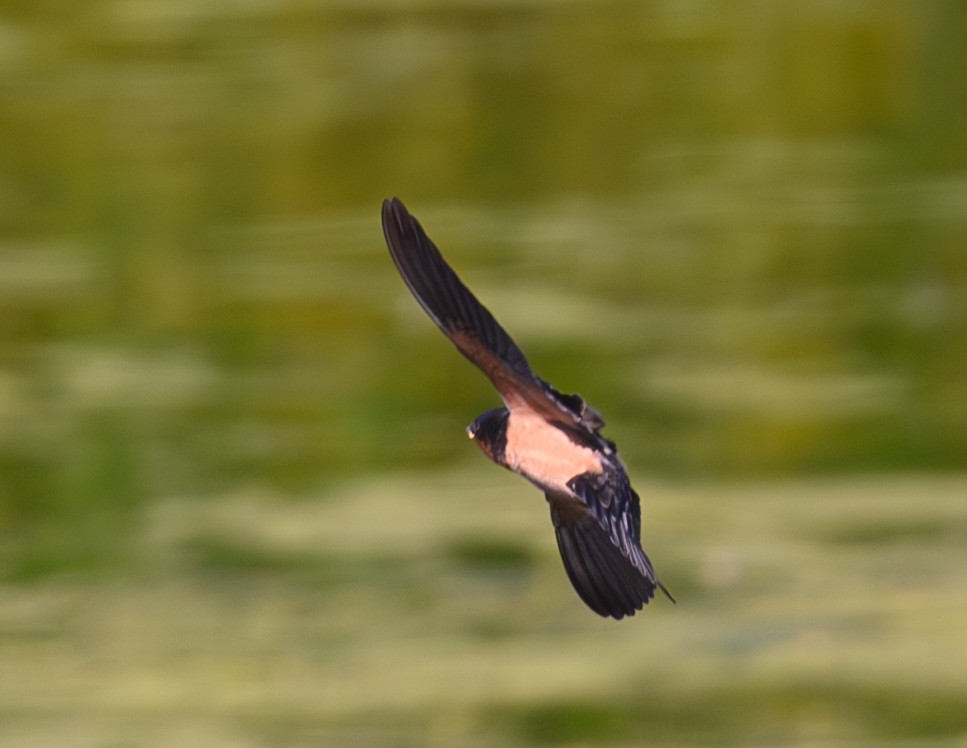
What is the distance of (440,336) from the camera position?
3408 millimetres

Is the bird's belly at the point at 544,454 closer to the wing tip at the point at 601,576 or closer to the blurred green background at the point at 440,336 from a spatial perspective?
the wing tip at the point at 601,576

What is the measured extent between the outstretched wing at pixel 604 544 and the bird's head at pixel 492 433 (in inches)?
2.2

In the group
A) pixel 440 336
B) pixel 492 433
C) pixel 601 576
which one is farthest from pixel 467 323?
pixel 440 336

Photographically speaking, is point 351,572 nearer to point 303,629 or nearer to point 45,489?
point 303,629

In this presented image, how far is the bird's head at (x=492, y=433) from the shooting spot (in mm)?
1262

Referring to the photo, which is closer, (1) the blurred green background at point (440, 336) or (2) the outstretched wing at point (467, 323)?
(2) the outstretched wing at point (467, 323)

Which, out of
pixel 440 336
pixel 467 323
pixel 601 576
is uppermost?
pixel 440 336

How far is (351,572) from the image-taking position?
3.21 m

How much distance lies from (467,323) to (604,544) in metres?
0.21

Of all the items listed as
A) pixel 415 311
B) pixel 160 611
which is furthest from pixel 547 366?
pixel 160 611

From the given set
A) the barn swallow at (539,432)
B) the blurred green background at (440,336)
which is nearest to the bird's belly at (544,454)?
the barn swallow at (539,432)

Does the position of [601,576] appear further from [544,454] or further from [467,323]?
[467,323]

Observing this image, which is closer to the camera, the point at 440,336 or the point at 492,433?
the point at 492,433

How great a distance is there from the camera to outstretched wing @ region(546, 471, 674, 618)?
1.23 meters
